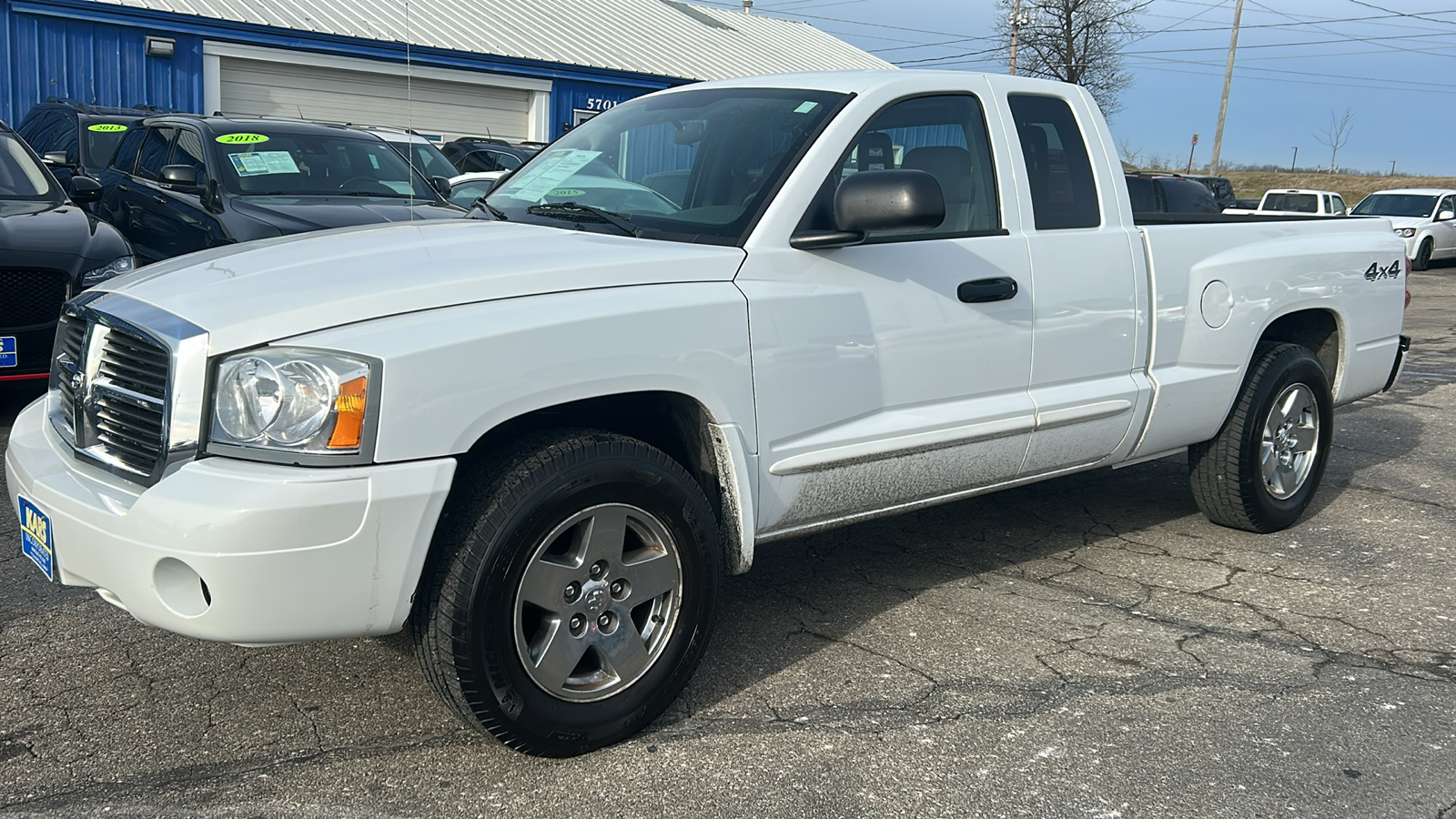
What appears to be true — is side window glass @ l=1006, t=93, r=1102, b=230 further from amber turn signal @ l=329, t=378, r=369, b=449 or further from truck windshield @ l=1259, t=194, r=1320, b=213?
truck windshield @ l=1259, t=194, r=1320, b=213

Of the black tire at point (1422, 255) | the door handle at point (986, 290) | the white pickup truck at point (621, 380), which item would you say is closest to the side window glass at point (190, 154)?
the white pickup truck at point (621, 380)

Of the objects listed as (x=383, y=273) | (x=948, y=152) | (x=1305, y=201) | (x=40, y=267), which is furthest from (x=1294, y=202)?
(x=383, y=273)

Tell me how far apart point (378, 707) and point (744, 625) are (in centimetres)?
124

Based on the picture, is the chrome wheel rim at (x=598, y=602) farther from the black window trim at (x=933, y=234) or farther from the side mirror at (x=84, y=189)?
the side mirror at (x=84, y=189)

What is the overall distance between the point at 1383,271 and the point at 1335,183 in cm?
5867

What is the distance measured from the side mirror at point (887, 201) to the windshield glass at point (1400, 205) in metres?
25.4

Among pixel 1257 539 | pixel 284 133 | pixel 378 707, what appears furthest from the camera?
pixel 284 133

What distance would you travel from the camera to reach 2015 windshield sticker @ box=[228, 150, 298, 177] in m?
8.82

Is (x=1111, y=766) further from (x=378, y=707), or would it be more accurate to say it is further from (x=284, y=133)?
(x=284, y=133)

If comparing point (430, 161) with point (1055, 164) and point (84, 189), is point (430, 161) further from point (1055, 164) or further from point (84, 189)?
point (1055, 164)

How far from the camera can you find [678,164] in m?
4.08

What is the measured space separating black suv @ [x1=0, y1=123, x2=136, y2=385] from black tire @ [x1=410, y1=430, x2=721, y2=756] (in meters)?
4.17

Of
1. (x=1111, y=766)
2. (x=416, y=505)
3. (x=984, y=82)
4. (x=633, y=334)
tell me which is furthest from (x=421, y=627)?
(x=984, y=82)

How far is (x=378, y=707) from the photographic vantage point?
11.3ft
